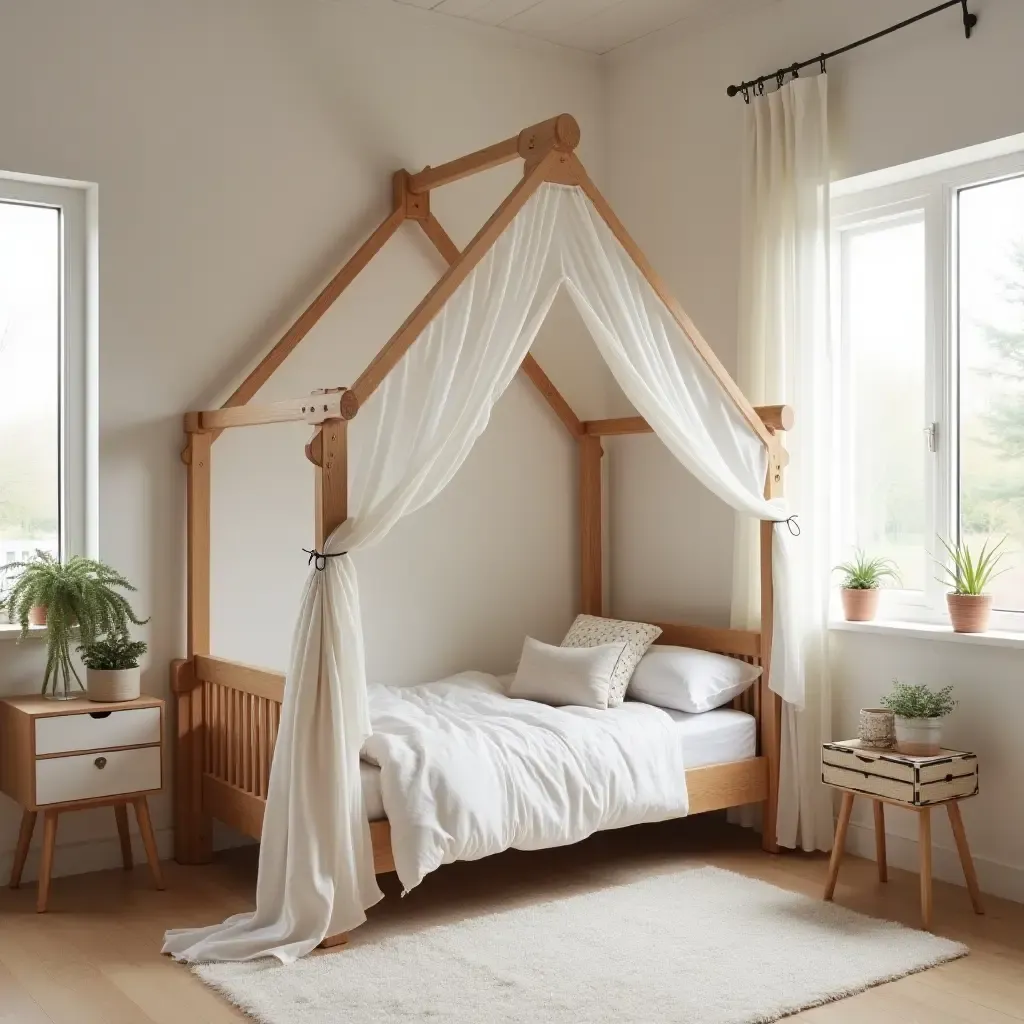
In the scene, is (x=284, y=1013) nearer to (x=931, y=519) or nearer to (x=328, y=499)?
(x=328, y=499)

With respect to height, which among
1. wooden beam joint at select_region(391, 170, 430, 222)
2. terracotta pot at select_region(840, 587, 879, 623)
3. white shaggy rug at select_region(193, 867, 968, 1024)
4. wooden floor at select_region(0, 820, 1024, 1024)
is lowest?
wooden floor at select_region(0, 820, 1024, 1024)

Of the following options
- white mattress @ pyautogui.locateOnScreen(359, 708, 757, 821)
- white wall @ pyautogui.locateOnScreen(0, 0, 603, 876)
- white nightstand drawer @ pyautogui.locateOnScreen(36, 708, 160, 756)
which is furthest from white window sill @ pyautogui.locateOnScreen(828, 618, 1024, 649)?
white nightstand drawer @ pyautogui.locateOnScreen(36, 708, 160, 756)

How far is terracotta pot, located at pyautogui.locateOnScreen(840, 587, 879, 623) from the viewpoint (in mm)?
4047

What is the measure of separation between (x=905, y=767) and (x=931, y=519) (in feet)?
3.16

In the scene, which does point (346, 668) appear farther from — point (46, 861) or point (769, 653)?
point (769, 653)

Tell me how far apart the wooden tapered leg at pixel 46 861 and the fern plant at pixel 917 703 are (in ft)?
8.15

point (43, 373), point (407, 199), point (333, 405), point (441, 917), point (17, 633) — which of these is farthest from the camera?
point (407, 199)

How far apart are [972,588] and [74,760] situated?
2730mm

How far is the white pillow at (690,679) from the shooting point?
159 inches

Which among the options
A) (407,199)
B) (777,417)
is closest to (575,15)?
(407,199)

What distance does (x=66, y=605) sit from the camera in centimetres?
363

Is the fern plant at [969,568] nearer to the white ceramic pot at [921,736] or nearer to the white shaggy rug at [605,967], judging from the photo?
the white ceramic pot at [921,736]

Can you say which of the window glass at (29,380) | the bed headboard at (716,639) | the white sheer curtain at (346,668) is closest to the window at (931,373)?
the bed headboard at (716,639)

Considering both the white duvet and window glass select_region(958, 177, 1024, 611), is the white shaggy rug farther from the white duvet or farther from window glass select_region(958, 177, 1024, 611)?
window glass select_region(958, 177, 1024, 611)
